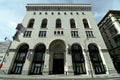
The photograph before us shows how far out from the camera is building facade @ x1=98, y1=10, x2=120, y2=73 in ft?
89.3

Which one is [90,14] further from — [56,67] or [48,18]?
[56,67]

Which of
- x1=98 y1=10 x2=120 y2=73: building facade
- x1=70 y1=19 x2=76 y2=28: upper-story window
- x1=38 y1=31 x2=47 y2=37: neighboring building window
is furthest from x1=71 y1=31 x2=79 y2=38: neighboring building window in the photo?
x1=98 y1=10 x2=120 y2=73: building facade

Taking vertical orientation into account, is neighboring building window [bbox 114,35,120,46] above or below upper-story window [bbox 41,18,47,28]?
below

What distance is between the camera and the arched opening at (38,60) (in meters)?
18.7

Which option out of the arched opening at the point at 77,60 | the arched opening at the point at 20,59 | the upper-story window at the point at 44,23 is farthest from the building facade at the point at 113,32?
the arched opening at the point at 20,59

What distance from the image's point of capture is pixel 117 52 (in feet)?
89.1

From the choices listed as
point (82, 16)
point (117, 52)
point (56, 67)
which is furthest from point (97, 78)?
point (82, 16)

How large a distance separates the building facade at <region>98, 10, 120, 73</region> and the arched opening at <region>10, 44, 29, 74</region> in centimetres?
2679

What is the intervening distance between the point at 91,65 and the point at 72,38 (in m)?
8.06

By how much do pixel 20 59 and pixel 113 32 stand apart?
3069cm

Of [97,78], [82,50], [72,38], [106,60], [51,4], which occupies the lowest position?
[97,78]

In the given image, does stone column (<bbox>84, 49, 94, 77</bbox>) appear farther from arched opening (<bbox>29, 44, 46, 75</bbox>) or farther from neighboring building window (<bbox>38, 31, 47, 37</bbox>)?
neighboring building window (<bbox>38, 31, 47, 37</bbox>)

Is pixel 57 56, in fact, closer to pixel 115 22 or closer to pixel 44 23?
pixel 44 23

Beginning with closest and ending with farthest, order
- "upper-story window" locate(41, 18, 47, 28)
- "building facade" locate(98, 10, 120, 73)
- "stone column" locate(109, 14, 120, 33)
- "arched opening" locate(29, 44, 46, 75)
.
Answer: "arched opening" locate(29, 44, 46, 75)
"upper-story window" locate(41, 18, 47, 28)
"building facade" locate(98, 10, 120, 73)
"stone column" locate(109, 14, 120, 33)
